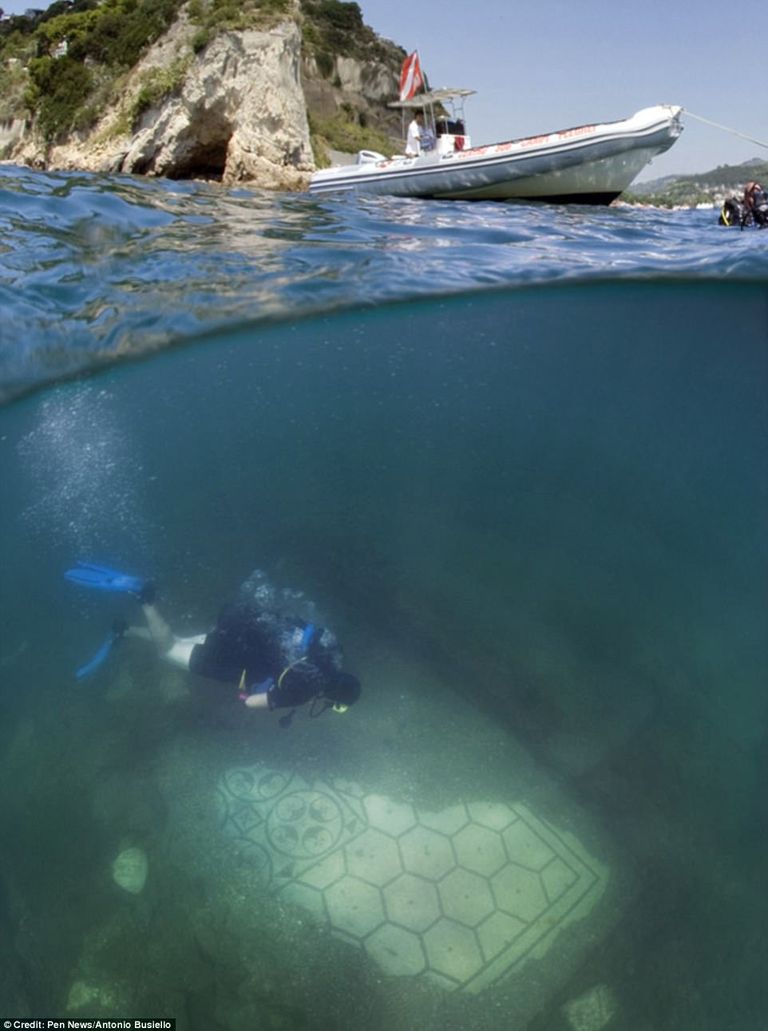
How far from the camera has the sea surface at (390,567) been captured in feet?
13.7

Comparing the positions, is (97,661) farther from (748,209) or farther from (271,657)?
(748,209)

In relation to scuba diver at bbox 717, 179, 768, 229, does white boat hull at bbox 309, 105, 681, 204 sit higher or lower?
higher

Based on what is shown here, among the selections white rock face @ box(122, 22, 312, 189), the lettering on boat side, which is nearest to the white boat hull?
the lettering on boat side

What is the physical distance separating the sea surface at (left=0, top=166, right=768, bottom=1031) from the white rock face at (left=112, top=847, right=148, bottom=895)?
0.06 meters

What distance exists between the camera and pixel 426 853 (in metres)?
4.36

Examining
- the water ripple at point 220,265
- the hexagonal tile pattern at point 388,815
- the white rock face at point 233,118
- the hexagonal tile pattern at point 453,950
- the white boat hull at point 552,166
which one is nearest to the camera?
the hexagonal tile pattern at point 453,950

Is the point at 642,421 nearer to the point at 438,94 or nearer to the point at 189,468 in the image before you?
the point at 189,468

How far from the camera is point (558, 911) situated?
425 cm

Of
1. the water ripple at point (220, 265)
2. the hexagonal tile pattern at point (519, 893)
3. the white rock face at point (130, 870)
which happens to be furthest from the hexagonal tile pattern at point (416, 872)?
the water ripple at point (220, 265)

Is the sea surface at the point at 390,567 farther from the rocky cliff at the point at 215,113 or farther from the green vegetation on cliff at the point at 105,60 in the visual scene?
the green vegetation on cliff at the point at 105,60

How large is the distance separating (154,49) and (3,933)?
34462 mm

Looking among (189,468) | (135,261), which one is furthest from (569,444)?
(135,261)

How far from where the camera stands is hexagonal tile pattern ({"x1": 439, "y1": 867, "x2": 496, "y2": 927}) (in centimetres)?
412

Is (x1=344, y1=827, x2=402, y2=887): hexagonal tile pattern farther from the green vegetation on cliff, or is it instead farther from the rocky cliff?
the green vegetation on cliff
